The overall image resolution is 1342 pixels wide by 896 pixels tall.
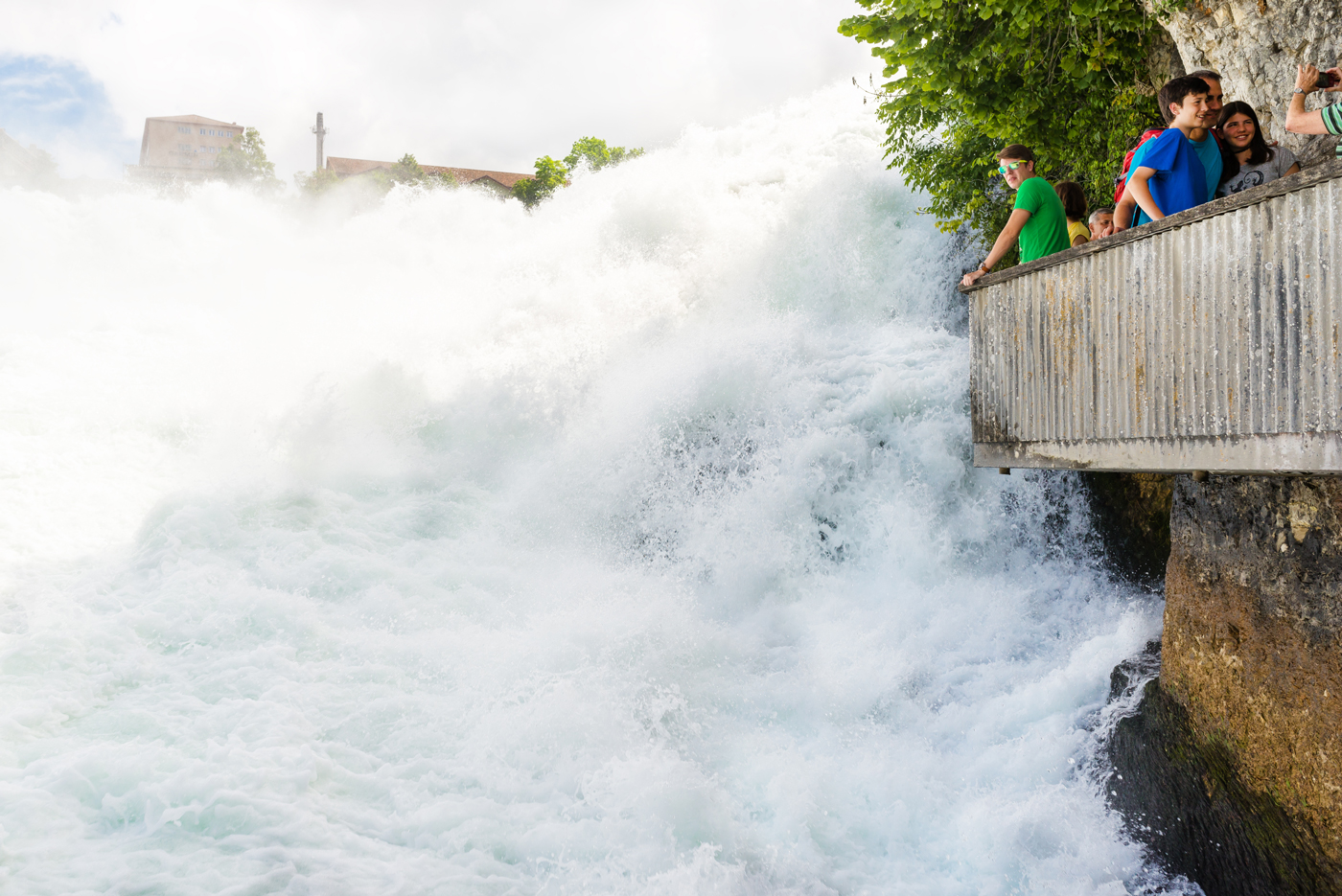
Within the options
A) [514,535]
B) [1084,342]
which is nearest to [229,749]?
[514,535]

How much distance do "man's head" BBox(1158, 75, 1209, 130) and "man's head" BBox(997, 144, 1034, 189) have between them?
1014 millimetres

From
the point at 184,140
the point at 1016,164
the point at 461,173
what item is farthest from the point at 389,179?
the point at 184,140

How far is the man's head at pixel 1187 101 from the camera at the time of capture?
4.48 m

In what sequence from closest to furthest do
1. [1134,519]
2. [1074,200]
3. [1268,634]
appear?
[1268,634], [1074,200], [1134,519]

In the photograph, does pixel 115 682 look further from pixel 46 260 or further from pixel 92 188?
pixel 92 188

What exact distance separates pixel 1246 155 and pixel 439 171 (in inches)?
1851

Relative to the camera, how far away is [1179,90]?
15.0 feet

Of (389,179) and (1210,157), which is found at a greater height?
(389,179)

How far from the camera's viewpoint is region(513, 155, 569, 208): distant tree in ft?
Result: 124

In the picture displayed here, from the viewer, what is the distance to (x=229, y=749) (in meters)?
6.61

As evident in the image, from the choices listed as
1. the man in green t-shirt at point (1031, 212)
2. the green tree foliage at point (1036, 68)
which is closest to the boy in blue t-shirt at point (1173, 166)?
the man in green t-shirt at point (1031, 212)

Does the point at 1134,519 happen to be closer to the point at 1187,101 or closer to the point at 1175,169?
the point at 1175,169

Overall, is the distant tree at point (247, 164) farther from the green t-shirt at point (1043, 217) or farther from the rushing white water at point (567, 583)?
the green t-shirt at point (1043, 217)

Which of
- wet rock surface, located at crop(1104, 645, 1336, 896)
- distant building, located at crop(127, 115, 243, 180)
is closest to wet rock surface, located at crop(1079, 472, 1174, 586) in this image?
wet rock surface, located at crop(1104, 645, 1336, 896)
